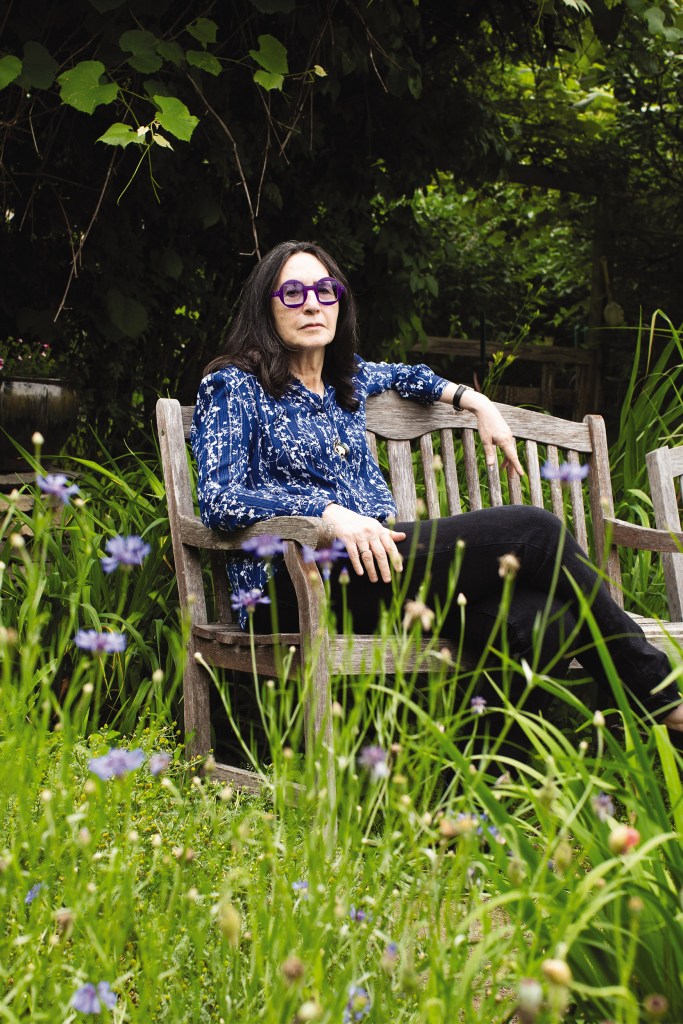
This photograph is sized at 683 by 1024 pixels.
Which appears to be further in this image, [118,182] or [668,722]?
[118,182]

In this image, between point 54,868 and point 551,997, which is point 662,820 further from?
point 54,868

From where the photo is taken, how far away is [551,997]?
0.89 m

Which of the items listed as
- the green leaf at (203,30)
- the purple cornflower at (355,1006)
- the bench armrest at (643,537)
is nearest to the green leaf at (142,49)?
the green leaf at (203,30)

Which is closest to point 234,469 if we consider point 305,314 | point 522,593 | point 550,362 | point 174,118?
point 305,314

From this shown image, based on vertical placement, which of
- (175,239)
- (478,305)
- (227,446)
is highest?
(478,305)

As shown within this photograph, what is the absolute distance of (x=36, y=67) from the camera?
3553 millimetres

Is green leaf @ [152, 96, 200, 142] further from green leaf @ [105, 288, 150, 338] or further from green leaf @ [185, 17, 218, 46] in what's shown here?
green leaf @ [105, 288, 150, 338]

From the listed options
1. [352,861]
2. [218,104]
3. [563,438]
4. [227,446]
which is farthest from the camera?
[218,104]

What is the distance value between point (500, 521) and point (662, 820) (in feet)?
Result: 3.91

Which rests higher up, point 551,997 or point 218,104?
point 218,104

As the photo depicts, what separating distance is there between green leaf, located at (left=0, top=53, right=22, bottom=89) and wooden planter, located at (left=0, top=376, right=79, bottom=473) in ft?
3.09

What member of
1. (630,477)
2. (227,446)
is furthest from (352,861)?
(630,477)

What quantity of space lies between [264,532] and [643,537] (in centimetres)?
114

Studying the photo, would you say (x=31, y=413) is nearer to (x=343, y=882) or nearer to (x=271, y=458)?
(x=271, y=458)
